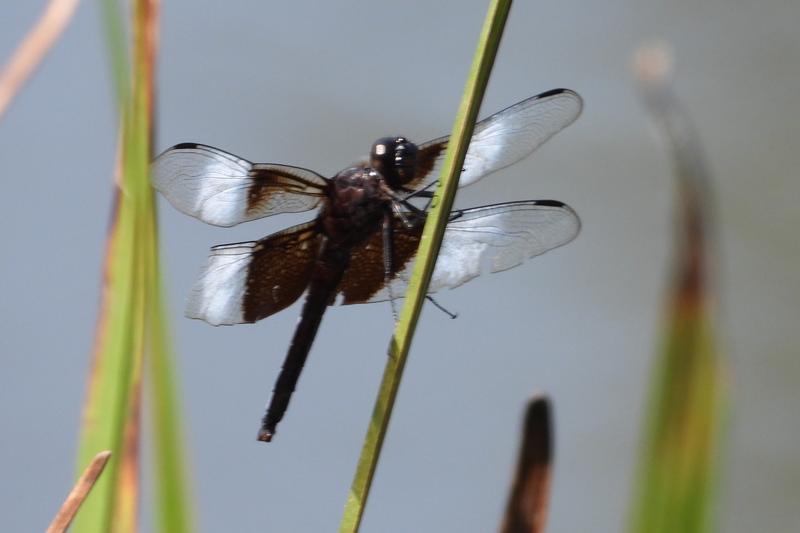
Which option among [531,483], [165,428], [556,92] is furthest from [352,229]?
[531,483]

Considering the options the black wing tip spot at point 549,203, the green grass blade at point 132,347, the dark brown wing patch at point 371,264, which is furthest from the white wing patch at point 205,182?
the black wing tip spot at point 549,203

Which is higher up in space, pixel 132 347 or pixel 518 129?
pixel 518 129

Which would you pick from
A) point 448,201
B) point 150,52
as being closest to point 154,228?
point 150,52

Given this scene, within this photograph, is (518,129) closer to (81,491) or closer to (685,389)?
(685,389)

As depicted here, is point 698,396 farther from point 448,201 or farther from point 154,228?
point 154,228

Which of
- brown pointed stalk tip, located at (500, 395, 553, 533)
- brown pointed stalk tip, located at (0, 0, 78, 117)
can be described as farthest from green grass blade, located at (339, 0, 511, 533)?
brown pointed stalk tip, located at (0, 0, 78, 117)

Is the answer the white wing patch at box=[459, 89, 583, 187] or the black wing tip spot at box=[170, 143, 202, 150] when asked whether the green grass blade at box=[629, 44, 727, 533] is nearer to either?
the white wing patch at box=[459, 89, 583, 187]
